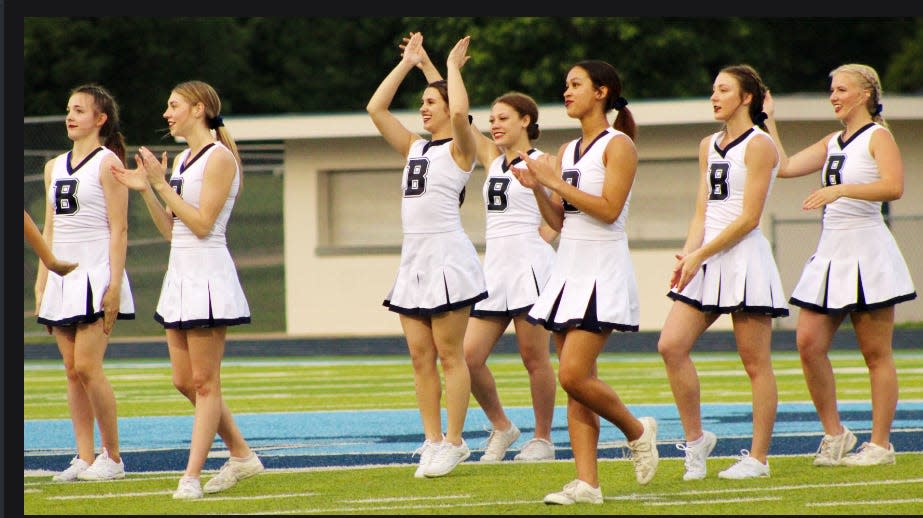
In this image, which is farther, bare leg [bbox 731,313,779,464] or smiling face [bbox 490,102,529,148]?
smiling face [bbox 490,102,529,148]

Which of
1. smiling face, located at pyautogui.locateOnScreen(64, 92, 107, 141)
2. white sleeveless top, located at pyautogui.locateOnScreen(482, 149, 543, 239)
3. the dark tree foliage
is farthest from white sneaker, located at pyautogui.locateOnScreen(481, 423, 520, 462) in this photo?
the dark tree foliage

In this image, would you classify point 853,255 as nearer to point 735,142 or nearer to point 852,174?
point 852,174

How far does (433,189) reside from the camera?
842 cm

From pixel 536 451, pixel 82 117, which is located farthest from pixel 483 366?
pixel 82 117

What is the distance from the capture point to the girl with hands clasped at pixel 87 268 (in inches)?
327

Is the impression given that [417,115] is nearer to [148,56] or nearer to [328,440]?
[328,440]

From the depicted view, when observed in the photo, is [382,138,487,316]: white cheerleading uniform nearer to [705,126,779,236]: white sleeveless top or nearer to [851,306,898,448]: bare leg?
[705,126,779,236]: white sleeveless top

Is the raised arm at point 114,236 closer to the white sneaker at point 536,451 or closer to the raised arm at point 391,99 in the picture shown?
the raised arm at point 391,99

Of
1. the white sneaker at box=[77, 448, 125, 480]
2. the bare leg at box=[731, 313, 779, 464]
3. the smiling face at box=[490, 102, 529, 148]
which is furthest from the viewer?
the smiling face at box=[490, 102, 529, 148]

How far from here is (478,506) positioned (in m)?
7.07

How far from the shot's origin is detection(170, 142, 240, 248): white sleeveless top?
775 centimetres

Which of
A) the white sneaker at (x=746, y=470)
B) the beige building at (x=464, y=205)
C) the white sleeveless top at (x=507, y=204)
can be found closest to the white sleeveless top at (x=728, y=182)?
the white sneaker at (x=746, y=470)

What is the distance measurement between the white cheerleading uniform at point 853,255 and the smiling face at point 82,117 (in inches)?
157

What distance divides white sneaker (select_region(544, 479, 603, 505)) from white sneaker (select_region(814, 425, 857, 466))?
191cm
